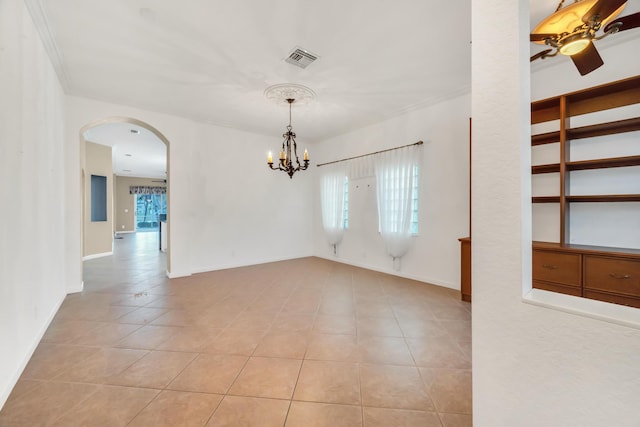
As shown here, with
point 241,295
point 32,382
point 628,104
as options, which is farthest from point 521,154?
point 241,295

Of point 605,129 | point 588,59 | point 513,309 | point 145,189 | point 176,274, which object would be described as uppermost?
point 145,189

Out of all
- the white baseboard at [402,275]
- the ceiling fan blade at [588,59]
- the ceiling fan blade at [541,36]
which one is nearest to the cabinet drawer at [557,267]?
the white baseboard at [402,275]

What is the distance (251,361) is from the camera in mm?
2012

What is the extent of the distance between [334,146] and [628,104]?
14.1ft

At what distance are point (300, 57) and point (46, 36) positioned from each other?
239 cm

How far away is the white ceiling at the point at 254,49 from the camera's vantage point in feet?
6.81

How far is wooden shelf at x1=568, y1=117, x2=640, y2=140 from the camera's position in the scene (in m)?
2.21

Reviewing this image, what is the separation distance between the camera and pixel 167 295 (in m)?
3.53

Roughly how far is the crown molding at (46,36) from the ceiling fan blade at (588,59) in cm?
401

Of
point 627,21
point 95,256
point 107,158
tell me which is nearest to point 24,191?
point 627,21

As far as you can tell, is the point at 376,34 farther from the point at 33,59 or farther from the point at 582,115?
the point at 33,59

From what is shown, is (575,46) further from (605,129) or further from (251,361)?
(251,361)

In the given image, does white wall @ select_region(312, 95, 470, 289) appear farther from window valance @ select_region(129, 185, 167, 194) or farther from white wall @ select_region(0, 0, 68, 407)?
window valance @ select_region(129, 185, 167, 194)

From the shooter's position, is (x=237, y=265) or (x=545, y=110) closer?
(x=545, y=110)
